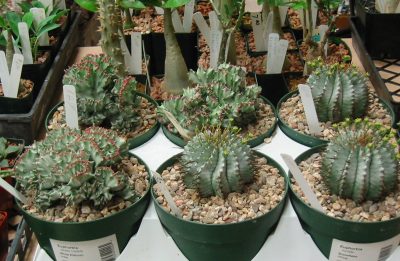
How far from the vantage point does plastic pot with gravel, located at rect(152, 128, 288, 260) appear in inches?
Result: 44.2

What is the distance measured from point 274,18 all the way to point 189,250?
96cm

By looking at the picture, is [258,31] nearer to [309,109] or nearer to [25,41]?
[309,109]

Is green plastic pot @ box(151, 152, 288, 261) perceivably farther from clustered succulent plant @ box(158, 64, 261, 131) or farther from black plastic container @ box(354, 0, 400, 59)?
black plastic container @ box(354, 0, 400, 59)

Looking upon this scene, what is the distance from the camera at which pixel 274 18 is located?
1825mm

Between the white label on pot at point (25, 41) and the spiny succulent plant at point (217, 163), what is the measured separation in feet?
2.62

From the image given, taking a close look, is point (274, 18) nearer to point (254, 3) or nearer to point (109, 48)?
point (254, 3)

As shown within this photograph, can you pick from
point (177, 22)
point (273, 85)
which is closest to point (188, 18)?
point (177, 22)

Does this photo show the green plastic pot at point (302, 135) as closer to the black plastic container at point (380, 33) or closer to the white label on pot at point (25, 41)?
the black plastic container at point (380, 33)

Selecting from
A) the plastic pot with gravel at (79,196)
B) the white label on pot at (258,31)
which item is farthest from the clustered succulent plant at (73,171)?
the white label on pot at (258,31)

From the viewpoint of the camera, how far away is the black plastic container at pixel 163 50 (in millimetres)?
1956

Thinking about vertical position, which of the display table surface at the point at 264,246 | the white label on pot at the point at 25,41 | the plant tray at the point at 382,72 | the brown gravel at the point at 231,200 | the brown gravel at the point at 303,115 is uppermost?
Answer: the white label on pot at the point at 25,41

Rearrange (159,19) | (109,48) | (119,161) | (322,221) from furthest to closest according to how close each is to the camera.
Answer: (159,19)
(109,48)
(119,161)
(322,221)

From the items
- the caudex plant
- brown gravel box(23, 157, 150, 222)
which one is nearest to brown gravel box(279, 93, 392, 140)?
the caudex plant

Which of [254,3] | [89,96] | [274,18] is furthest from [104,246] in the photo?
[254,3]
